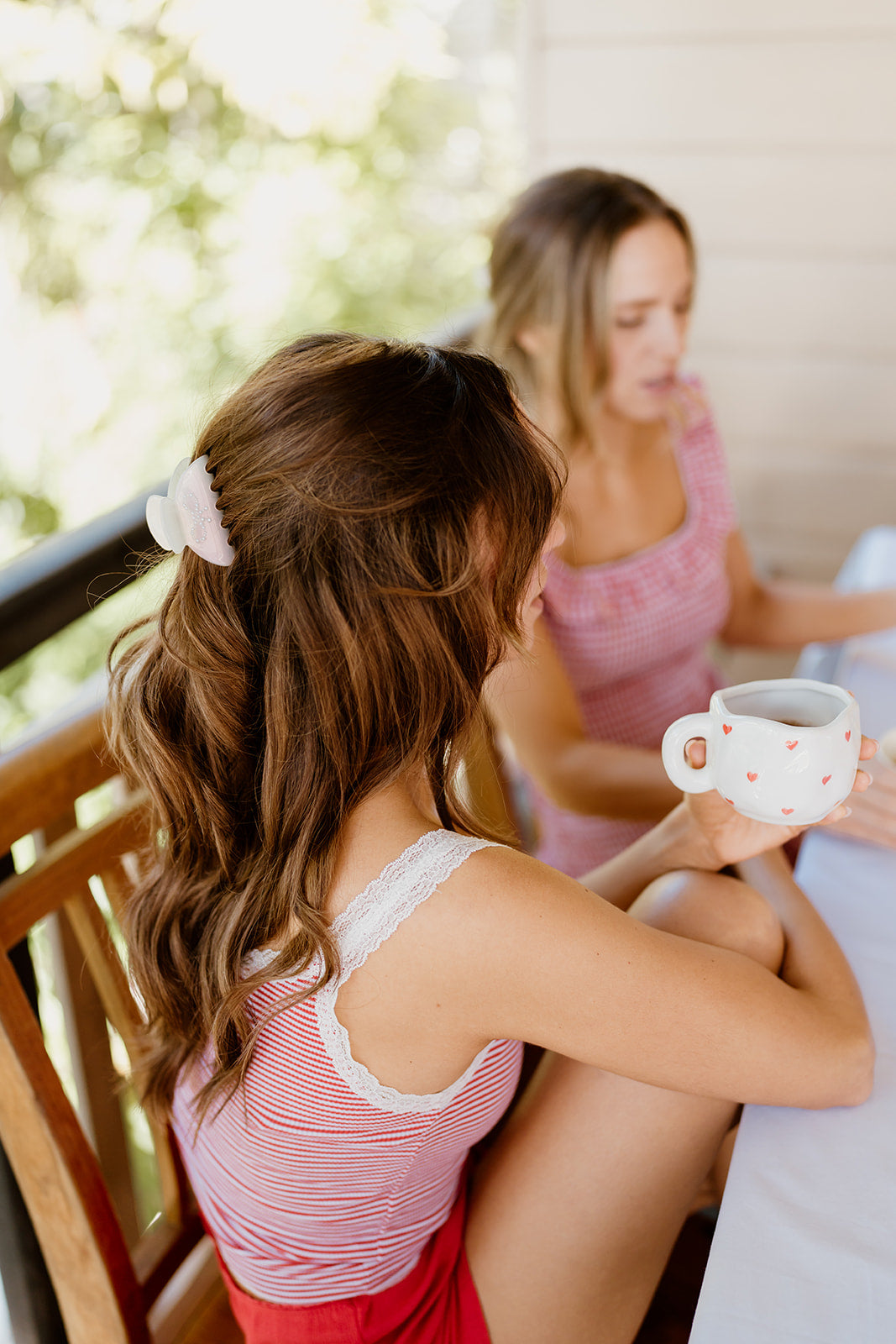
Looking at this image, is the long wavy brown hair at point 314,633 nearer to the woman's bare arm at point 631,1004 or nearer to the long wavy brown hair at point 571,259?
the woman's bare arm at point 631,1004

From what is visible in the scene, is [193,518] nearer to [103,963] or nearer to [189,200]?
[103,963]

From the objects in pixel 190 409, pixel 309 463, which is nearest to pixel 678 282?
pixel 190 409

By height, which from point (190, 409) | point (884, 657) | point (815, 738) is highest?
point (190, 409)

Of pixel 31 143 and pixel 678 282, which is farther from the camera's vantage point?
pixel 31 143

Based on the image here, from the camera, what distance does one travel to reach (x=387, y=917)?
2.40ft

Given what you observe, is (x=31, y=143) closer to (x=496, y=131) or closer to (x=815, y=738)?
(x=496, y=131)

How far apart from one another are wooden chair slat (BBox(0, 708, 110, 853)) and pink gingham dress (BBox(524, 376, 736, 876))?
2.30 feet

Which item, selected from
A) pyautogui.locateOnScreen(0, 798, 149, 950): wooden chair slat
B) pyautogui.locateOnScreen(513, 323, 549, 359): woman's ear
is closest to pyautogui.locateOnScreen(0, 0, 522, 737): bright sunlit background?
pyautogui.locateOnScreen(513, 323, 549, 359): woman's ear

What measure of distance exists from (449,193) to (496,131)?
1.23ft

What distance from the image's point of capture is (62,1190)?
0.83 meters

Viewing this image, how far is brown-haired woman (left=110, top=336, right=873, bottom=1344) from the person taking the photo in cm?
72

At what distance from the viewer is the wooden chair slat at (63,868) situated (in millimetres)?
833

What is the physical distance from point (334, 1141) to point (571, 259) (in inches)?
44.0

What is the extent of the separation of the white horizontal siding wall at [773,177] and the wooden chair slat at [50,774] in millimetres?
1732
